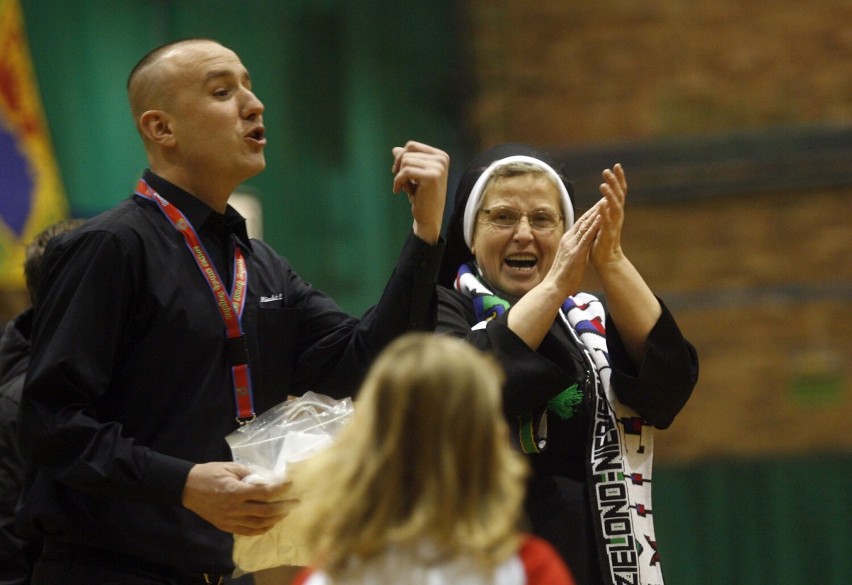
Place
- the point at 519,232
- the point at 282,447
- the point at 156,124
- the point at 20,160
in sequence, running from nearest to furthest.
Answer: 1. the point at 282,447
2. the point at 156,124
3. the point at 519,232
4. the point at 20,160

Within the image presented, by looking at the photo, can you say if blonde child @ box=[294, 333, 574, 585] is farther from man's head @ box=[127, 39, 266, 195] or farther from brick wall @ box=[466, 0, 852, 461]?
brick wall @ box=[466, 0, 852, 461]

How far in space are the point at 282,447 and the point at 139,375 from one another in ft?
1.13

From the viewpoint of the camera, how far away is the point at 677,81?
8.25 metres

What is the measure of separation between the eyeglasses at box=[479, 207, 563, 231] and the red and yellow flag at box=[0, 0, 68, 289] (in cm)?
324

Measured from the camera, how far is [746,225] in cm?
825

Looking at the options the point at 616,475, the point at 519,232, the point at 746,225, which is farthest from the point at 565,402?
the point at 746,225

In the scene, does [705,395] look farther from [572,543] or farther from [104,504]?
[104,504]

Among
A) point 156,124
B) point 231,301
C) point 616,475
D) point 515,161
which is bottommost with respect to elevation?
point 616,475

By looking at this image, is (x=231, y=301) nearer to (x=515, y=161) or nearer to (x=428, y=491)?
(x=515, y=161)

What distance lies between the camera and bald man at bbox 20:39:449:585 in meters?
2.53

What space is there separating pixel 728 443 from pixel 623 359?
532 cm

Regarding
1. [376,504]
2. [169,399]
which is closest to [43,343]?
[169,399]

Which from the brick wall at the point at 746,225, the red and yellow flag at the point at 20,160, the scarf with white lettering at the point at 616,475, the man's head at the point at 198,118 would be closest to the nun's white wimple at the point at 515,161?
the scarf with white lettering at the point at 616,475

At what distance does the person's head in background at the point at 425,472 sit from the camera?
186 cm
